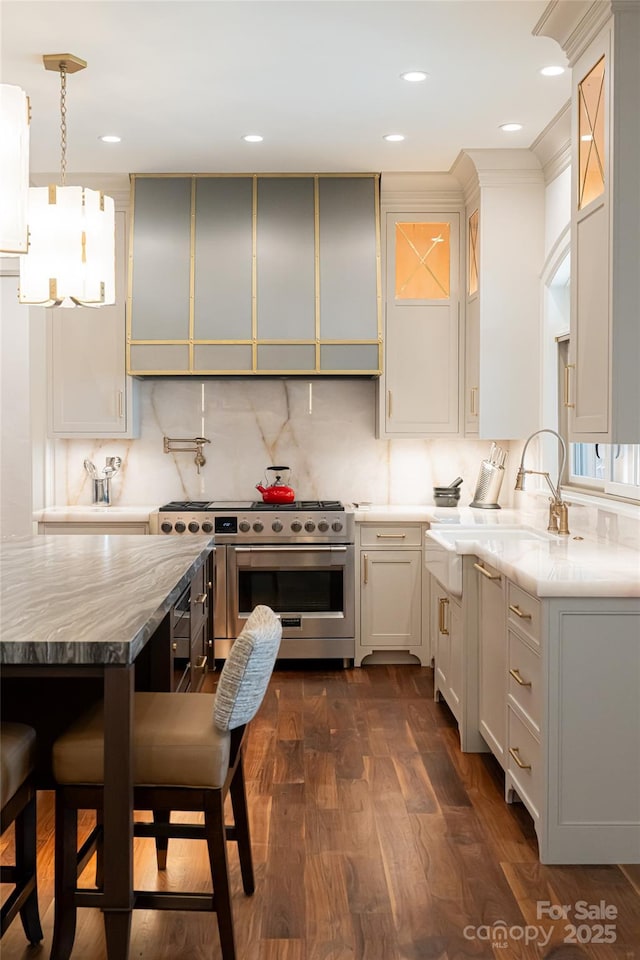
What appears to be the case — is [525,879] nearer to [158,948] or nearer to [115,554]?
[158,948]

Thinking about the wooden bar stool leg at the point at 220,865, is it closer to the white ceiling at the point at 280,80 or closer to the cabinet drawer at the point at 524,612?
the cabinet drawer at the point at 524,612

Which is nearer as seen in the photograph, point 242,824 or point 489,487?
point 242,824

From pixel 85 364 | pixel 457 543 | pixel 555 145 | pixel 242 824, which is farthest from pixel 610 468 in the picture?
pixel 85 364

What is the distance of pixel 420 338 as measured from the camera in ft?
18.0

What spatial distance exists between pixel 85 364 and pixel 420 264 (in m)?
2.10

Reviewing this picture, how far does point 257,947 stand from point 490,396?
3.44 metres

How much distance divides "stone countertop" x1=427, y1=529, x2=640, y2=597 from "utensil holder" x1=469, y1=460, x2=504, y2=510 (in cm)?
144

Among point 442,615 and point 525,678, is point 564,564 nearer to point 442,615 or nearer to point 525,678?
point 525,678

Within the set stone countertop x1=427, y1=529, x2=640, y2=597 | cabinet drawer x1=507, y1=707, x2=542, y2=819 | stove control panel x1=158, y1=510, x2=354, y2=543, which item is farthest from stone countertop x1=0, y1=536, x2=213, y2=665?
stove control panel x1=158, y1=510, x2=354, y2=543

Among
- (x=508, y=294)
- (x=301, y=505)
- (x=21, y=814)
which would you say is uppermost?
(x=508, y=294)

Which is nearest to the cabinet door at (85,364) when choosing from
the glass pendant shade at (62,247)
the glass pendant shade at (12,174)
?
the glass pendant shade at (62,247)

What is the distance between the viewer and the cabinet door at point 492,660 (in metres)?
3.36

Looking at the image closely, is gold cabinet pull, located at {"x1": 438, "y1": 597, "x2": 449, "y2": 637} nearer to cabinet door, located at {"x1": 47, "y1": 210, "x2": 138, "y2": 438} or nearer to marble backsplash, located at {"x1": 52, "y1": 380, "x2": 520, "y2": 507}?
marble backsplash, located at {"x1": 52, "y1": 380, "x2": 520, "y2": 507}

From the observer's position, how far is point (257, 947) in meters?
2.35
